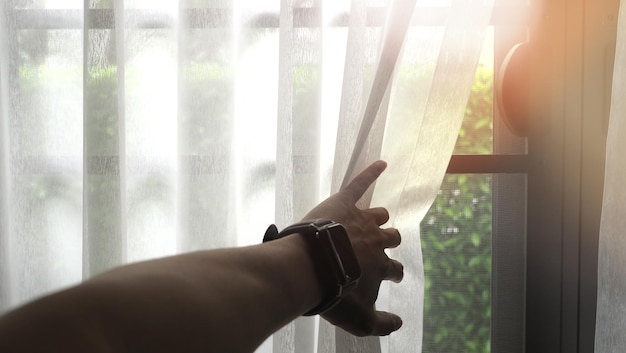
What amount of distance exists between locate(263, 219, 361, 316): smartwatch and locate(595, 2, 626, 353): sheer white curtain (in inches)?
14.2

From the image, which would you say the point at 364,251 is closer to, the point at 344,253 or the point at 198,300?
the point at 344,253

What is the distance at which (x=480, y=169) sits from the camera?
1.23 meters

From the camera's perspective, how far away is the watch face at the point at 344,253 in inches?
33.9

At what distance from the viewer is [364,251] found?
3.21 ft

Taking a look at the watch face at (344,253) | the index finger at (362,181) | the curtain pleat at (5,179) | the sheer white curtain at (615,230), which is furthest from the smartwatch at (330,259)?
the curtain pleat at (5,179)

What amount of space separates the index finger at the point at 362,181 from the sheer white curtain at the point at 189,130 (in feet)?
0.18

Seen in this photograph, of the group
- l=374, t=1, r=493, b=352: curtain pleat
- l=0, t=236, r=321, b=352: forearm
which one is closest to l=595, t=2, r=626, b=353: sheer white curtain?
l=374, t=1, r=493, b=352: curtain pleat

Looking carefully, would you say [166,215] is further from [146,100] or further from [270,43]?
[270,43]

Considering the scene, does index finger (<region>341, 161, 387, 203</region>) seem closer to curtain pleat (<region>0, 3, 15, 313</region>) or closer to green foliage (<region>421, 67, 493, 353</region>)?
green foliage (<region>421, 67, 493, 353</region>)

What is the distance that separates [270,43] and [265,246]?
0.40 metres

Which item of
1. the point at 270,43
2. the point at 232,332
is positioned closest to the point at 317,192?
the point at 270,43

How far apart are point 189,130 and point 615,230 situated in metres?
0.63

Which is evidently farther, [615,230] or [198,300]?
[615,230]

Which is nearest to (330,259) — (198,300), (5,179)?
(198,300)
